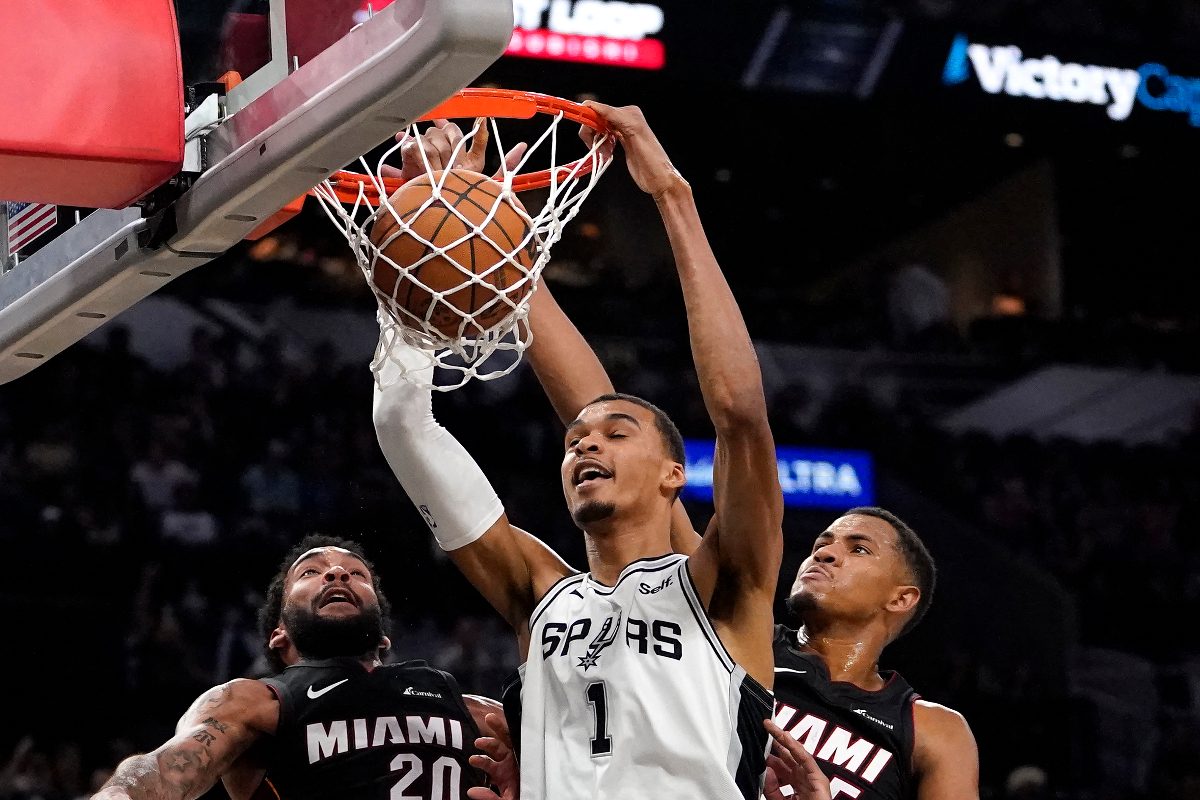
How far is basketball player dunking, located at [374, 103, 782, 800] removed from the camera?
124 inches

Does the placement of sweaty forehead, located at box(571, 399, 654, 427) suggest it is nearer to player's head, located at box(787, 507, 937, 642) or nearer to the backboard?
player's head, located at box(787, 507, 937, 642)

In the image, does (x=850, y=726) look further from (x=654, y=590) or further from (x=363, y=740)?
(x=363, y=740)

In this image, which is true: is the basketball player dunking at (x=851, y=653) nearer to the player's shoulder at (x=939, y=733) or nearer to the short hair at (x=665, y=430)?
the player's shoulder at (x=939, y=733)

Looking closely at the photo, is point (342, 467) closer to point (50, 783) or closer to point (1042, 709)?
point (50, 783)

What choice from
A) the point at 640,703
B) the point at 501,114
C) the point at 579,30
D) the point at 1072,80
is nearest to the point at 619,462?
the point at 640,703

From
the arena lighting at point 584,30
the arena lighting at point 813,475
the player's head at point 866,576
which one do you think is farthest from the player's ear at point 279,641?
the arena lighting at point 813,475

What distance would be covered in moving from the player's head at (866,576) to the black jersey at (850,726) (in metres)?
0.16

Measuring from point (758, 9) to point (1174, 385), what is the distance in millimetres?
4901

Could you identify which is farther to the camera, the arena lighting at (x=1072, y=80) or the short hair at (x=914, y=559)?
the arena lighting at (x=1072, y=80)

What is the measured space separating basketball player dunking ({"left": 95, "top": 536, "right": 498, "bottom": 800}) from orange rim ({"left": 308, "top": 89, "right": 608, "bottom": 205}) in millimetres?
1262

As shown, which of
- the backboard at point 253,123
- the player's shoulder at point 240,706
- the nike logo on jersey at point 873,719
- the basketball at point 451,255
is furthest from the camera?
the nike logo on jersey at point 873,719

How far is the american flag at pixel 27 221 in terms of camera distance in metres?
3.12

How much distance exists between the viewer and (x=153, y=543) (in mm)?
8844

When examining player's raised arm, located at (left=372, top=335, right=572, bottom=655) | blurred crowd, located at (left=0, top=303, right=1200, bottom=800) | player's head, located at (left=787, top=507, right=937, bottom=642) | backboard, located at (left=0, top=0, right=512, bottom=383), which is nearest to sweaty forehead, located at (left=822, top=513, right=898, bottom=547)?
player's head, located at (left=787, top=507, right=937, bottom=642)
